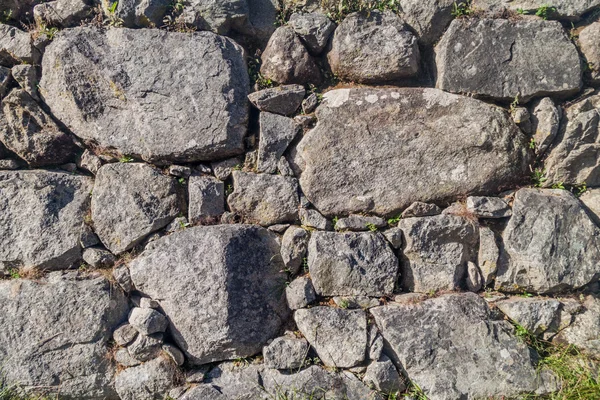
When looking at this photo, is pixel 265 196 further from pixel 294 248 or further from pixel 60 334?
pixel 60 334

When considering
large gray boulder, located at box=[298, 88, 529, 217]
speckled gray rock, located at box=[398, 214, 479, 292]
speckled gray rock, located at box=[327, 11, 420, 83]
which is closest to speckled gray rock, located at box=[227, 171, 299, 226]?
large gray boulder, located at box=[298, 88, 529, 217]

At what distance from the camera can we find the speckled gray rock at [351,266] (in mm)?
3246

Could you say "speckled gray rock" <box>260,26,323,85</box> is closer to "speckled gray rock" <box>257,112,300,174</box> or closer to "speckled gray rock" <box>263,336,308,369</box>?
"speckled gray rock" <box>257,112,300,174</box>

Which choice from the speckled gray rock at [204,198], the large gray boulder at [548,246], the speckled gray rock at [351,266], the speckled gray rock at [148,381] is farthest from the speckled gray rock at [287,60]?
the speckled gray rock at [148,381]

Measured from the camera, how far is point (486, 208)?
330 cm

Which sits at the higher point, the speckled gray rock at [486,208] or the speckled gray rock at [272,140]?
the speckled gray rock at [272,140]

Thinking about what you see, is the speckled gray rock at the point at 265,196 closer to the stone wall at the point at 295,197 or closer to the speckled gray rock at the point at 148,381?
the stone wall at the point at 295,197

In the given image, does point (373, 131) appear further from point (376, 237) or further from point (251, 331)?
point (251, 331)

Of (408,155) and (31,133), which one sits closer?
(408,155)

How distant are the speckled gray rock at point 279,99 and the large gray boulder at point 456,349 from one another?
5.10 ft

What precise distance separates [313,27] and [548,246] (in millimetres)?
2247

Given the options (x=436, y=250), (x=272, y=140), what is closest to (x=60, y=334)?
(x=272, y=140)

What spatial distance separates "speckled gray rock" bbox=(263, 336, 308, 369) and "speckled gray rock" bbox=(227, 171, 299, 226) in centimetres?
86

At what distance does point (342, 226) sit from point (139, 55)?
1.92 metres
